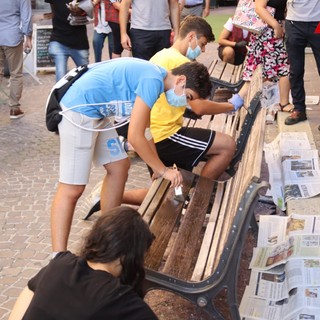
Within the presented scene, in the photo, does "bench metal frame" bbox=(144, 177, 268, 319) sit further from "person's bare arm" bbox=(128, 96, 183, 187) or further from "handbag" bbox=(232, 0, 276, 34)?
"handbag" bbox=(232, 0, 276, 34)

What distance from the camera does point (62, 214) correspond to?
3773 millimetres

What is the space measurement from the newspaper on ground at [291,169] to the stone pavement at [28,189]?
44 centimetres

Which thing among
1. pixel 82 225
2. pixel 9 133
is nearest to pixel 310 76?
pixel 9 133

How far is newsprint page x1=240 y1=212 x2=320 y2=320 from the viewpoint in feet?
10.9

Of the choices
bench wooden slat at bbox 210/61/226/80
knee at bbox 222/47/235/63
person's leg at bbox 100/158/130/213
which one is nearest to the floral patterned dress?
bench wooden slat at bbox 210/61/226/80

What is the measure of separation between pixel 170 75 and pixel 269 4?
3.07 metres

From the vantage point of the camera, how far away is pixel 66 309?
2330 millimetres

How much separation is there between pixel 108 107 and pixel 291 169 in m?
1.85

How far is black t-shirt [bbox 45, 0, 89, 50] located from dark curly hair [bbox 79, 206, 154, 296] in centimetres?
450

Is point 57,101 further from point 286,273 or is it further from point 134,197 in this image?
point 286,273

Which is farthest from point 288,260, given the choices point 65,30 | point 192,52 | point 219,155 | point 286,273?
point 65,30

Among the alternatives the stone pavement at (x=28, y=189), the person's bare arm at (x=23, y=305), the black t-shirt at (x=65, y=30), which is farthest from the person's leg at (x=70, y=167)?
the black t-shirt at (x=65, y=30)

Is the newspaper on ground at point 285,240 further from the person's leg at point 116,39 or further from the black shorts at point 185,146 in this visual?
the person's leg at point 116,39

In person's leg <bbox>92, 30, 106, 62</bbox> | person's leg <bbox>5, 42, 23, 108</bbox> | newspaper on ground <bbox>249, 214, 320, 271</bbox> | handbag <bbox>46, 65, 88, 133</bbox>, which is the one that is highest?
handbag <bbox>46, 65, 88, 133</bbox>
